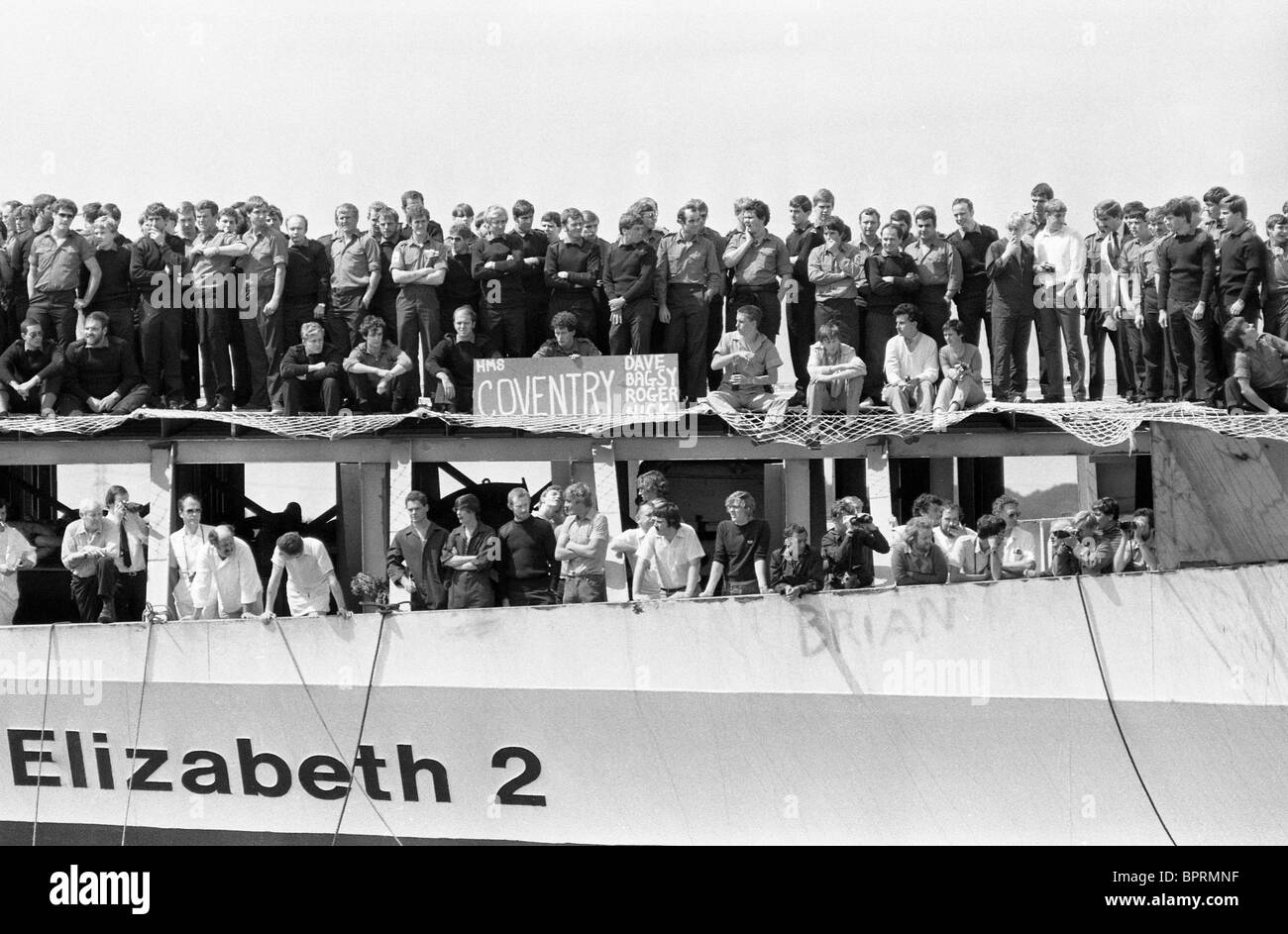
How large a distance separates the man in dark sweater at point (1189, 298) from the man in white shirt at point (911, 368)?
6.32ft

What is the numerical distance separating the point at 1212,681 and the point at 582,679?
424 centimetres

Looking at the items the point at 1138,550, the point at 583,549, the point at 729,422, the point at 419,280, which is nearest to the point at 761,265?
the point at 729,422

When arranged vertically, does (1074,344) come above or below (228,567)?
above

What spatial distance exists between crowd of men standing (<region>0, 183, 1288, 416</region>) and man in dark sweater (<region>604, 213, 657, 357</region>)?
0.05 ft

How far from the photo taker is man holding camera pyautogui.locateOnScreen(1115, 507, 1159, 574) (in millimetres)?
13305

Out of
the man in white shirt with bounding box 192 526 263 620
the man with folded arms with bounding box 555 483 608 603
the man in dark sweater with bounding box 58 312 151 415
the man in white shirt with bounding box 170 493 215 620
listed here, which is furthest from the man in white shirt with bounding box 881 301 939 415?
the man in dark sweater with bounding box 58 312 151 415

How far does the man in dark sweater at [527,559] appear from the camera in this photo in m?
13.3

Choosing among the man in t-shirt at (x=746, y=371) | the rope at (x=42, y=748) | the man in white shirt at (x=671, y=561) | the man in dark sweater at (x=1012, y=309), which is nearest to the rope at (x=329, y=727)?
the rope at (x=42, y=748)

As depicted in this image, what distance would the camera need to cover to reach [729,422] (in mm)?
14781

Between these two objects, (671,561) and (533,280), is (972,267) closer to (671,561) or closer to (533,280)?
(533,280)

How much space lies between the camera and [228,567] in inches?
548
